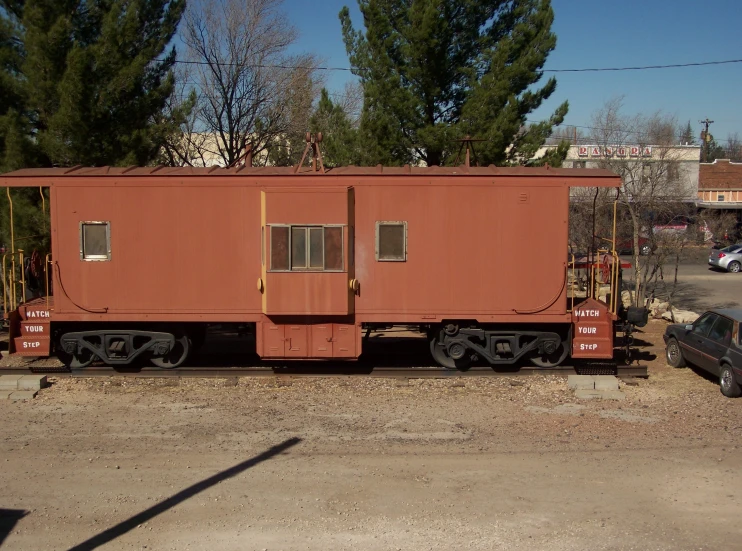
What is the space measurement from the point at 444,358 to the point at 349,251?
245cm

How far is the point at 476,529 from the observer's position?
5.58 meters

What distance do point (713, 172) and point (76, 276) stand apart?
54485mm

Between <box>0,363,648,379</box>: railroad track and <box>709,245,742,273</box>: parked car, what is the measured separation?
25091 millimetres

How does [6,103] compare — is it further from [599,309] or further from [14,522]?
[599,309]

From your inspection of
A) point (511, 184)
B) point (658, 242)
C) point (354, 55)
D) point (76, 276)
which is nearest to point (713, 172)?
point (658, 242)

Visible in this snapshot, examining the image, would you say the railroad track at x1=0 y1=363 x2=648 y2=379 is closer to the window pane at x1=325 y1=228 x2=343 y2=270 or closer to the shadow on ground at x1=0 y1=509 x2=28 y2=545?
the window pane at x1=325 y1=228 x2=343 y2=270

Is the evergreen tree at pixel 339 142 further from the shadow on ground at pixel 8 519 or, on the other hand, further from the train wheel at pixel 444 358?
the shadow on ground at pixel 8 519

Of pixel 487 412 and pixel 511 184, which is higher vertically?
pixel 511 184

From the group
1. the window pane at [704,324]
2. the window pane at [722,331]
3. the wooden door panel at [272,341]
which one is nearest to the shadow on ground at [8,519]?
the wooden door panel at [272,341]

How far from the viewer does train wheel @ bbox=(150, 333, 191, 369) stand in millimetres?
10766

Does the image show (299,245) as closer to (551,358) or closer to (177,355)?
(177,355)

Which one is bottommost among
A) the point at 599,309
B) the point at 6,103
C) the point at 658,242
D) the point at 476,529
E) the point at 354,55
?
the point at 476,529

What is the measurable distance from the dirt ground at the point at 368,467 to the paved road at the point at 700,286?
12.5 meters

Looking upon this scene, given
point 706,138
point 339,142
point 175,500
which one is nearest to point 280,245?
point 175,500
